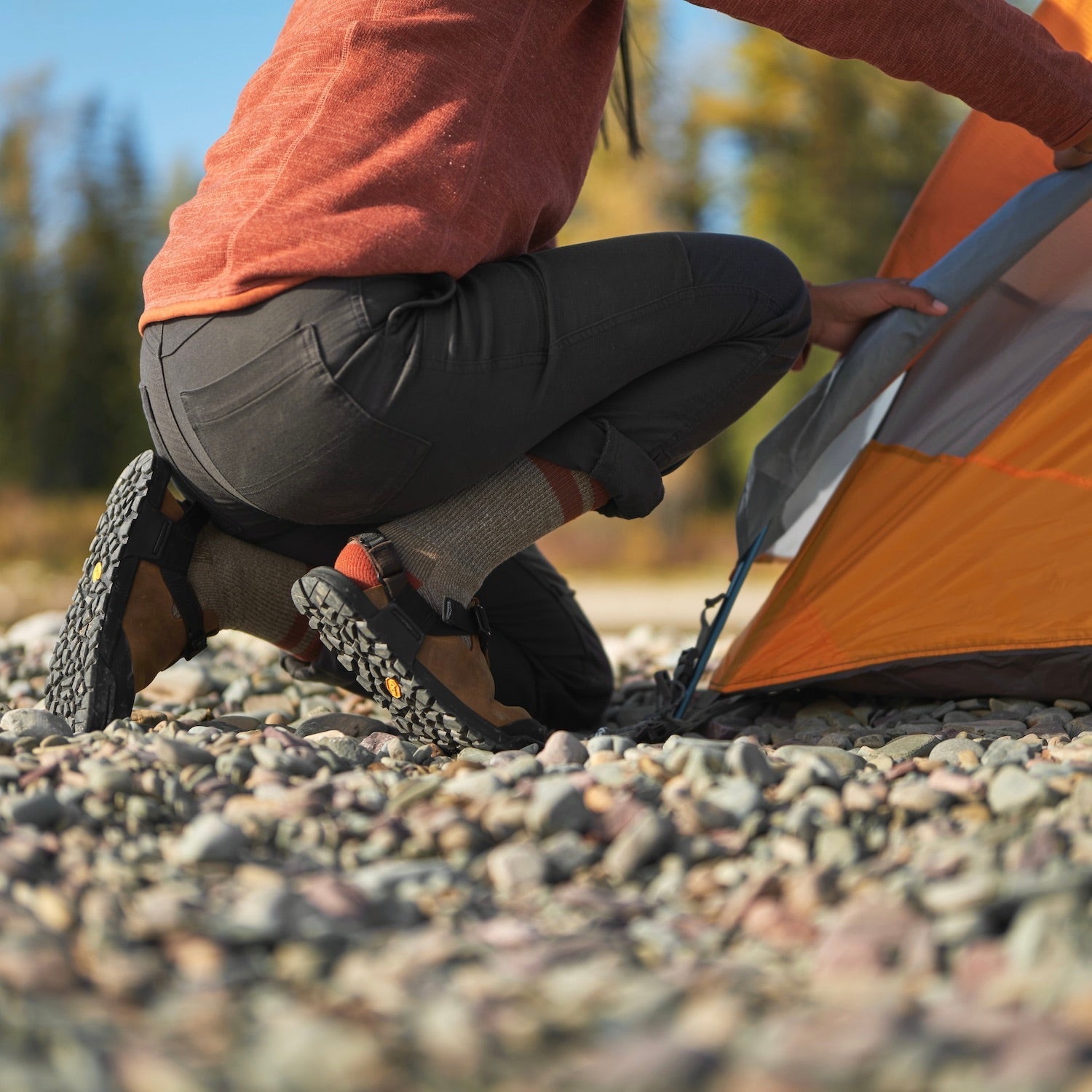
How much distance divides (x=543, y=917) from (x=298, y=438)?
778mm

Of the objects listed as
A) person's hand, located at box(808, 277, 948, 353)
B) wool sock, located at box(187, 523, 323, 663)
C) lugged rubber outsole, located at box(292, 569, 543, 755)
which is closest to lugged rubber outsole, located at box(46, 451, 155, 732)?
wool sock, located at box(187, 523, 323, 663)

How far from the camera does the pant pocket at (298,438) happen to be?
1518 mm

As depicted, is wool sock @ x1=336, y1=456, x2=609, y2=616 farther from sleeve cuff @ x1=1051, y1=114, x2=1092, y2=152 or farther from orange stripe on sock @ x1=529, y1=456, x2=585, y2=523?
sleeve cuff @ x1=1051, y1=114, x2=1092, y2=152

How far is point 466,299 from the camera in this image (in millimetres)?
1592

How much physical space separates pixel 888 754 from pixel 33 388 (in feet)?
53.6

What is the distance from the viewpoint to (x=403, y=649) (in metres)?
1.60

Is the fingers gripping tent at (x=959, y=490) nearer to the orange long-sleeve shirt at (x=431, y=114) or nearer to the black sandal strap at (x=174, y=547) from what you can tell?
the orange long-sleeve shirt at (x=431, y=114)

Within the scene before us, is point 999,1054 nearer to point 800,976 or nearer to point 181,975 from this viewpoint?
point 800,976

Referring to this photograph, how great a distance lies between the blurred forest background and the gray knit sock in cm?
979

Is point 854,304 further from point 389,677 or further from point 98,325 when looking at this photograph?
point 98,325

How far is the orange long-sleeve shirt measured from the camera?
1.51m

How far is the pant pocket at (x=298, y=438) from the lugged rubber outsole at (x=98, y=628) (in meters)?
0.20

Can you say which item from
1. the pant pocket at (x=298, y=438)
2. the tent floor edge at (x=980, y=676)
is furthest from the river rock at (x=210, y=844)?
the tent floor edge at (x=980, y=676)

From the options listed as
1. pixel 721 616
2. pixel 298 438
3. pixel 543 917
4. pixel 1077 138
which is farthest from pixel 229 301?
pixel 1077 138
